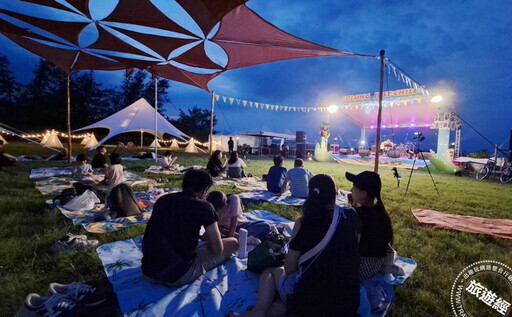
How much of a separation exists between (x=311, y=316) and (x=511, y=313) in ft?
6.86

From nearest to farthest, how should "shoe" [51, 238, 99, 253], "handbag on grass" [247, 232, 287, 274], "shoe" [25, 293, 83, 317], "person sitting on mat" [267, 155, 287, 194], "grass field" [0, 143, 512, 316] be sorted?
"shoe" [25, 293, 83, 317] → "grass field" [0, 143, 512, 316] → "handbag on grass" [247, 232, 287, 274] → "shoe" [51, 238, 99, 253] → "person sitting on mat" [267, 155, 287, 194]

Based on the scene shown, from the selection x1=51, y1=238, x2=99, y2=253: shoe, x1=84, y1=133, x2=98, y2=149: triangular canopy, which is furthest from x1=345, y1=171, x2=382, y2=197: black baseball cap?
x1=84, y1=133, x2=98, y2=149: triangular canopy

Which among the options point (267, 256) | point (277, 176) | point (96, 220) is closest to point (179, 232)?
point (267, 256)

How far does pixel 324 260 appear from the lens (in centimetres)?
158

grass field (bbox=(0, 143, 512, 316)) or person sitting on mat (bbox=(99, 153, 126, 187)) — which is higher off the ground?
person sitting on mat (bbox=(99, 153, 126, 187))

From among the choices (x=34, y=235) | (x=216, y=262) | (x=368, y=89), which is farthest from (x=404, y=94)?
(x=368, y=89)

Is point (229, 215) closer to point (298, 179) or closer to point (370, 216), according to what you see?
point (370, 216)

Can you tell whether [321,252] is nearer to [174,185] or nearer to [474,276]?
[474,276]

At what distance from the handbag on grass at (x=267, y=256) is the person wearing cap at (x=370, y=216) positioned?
795 millimetres

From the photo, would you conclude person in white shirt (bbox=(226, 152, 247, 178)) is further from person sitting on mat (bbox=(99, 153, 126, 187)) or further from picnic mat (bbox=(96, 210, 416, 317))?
picnic mat (bbox=(96, 210, 416, 317))

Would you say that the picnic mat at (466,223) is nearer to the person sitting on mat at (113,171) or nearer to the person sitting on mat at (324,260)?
the person sitting on mat at (324,260)

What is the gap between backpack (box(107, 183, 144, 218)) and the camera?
13.6 ft

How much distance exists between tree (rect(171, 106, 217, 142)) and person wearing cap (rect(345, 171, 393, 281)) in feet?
105

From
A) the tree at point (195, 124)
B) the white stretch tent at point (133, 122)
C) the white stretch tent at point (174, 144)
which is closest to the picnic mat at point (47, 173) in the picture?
the white stretch tent at point (133, 122)
